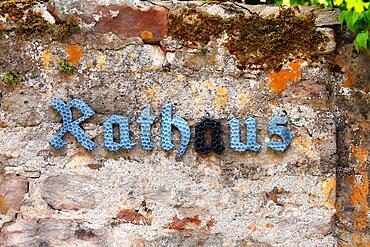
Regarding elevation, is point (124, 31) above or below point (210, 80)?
above

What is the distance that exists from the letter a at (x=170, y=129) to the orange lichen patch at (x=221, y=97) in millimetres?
179

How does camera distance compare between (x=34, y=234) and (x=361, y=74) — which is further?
(x=361, y=74)

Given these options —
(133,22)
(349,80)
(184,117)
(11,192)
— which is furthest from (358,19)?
(11,192)

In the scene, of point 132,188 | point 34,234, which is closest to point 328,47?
point 132,188

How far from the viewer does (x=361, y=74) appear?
2752mm

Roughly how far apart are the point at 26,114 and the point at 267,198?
3.73ft

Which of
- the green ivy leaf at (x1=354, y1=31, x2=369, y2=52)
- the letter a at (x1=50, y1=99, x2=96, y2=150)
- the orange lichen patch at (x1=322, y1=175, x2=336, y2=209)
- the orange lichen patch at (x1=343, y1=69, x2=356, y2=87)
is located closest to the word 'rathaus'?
the letter a at (x1=50, y1=99, x2=96, y2=150)

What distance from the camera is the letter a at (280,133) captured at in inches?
104

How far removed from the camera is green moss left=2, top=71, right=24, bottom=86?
2557 mm

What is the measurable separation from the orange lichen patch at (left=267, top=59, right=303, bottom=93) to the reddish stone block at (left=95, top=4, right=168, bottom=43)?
54 cm

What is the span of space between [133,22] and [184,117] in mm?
487

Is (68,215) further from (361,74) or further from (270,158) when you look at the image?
(361,74)

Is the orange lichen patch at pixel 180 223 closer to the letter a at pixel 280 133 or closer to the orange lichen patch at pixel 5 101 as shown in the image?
the letter a at pixel 280 133

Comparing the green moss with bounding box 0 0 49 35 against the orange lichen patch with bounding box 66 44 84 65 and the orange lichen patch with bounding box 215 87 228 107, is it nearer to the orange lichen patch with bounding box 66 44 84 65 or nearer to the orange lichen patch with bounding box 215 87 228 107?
the orange lichen patch with bounding box 66 44 84 65
